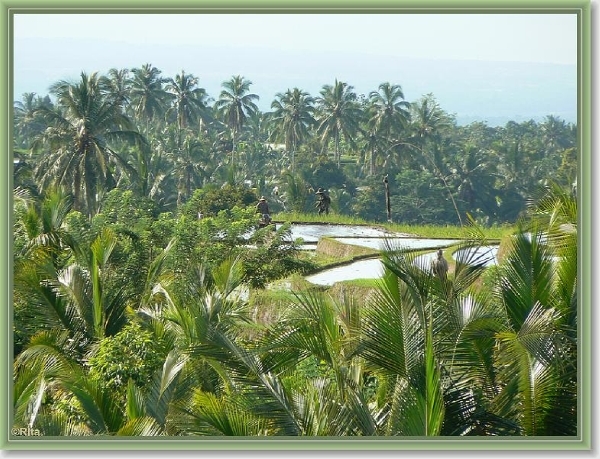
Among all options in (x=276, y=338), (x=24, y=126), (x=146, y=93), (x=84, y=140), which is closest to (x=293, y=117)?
(x=146, y=93)

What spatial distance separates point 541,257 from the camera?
645cm

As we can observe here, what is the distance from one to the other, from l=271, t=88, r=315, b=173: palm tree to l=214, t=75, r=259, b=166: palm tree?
2.23 metres

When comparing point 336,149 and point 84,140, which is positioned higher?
point 336,149

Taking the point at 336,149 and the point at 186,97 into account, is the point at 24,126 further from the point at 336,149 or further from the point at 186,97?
the point at 336,149

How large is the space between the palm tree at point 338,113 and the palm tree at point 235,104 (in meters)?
4.97

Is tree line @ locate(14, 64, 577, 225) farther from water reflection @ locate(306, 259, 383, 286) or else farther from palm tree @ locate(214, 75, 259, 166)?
water reflection @ locate(306, 259, 383, 286)

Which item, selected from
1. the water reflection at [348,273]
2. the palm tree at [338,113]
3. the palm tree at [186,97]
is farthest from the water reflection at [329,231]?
the palm tree at [186,97]

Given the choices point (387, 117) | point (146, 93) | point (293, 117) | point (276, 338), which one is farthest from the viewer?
point (293, 117)

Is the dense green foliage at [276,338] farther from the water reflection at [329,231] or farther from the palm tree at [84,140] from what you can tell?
the palm tree at [84,140]

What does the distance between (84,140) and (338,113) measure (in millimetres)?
24411

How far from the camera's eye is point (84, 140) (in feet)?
102

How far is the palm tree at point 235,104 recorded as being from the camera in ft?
184

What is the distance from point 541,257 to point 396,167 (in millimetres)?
46239
